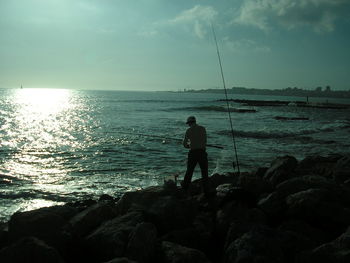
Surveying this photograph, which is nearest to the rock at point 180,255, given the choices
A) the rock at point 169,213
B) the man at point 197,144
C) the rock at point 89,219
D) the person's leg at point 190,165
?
the rock at point 169,213

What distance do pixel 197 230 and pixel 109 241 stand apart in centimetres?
133

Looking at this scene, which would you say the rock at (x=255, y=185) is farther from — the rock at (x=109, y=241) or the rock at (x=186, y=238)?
the rock at (x=109, y=241)

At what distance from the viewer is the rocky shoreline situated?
391cm

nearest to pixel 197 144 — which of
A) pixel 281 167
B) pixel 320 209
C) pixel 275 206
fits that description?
pixel 275 206

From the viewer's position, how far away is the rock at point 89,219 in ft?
17.9

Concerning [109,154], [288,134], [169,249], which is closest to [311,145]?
[288,134]

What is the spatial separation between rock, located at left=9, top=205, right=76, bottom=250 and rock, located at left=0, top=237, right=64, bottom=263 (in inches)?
28.9

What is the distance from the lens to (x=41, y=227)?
489 centimetres

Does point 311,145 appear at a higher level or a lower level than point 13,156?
lower

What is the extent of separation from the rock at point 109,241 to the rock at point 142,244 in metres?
0.18

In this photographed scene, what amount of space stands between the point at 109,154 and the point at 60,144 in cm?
599

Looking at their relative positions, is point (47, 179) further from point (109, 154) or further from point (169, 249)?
point (169, 249)

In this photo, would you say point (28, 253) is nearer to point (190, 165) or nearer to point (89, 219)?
point (89, 219)

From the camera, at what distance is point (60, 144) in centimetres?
2178
